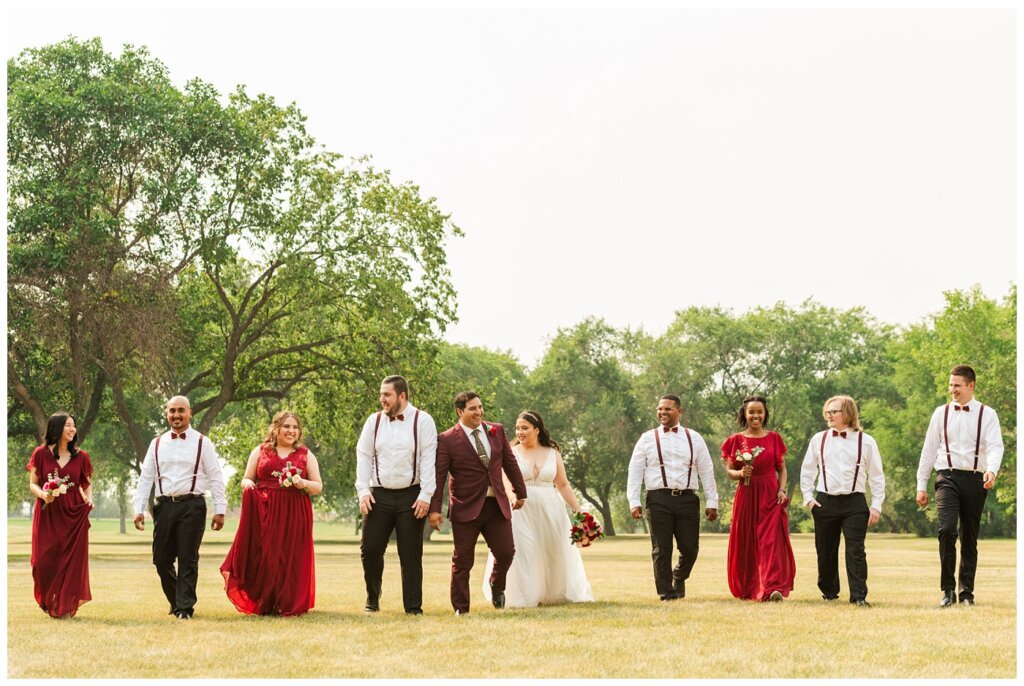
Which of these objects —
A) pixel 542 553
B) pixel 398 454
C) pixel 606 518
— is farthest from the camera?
pixel 606 518

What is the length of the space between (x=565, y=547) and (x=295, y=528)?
113 inches

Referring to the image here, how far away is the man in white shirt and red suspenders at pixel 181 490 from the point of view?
12125mm

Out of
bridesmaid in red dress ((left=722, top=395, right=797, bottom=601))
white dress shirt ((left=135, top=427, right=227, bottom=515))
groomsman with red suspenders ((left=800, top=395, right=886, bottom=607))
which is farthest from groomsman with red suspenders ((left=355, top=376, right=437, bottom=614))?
groomsman with red suspenders ((left=800, top=395, right=886, bottom=607))

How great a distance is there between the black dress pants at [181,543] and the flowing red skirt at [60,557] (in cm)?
72

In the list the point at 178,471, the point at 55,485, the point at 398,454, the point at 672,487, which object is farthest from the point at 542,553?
the point at 55,485

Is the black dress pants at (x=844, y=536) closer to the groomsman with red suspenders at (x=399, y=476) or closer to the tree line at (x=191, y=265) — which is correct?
the groomsman with red suspenders at (x=399, y=476)

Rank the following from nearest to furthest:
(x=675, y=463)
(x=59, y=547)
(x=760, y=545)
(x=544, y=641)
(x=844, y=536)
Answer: (x=544, y=641), (x=59, y=547), (x=844, y=536), (x=760, y=545), (x=675, y=463)

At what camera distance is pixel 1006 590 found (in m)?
16.0

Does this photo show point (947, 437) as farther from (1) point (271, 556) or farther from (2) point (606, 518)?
(2) point (606, 518)

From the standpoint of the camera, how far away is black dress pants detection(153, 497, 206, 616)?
39.5 ft

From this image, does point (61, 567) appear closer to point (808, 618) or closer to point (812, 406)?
point (808, 618)

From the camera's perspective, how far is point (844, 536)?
1313 cm

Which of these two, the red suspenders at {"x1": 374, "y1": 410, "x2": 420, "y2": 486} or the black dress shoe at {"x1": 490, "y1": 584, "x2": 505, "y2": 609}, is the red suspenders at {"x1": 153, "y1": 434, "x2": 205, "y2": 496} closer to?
the red suspenders at {"x1": 374, "y1": 410, "x2": 420, "y2": 486}

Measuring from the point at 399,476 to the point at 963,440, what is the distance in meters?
5.52
